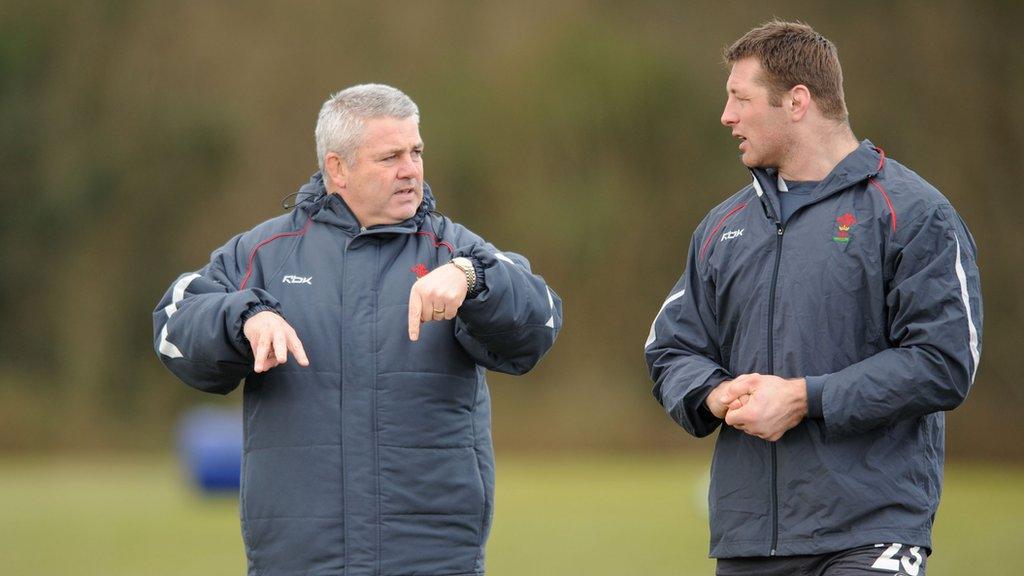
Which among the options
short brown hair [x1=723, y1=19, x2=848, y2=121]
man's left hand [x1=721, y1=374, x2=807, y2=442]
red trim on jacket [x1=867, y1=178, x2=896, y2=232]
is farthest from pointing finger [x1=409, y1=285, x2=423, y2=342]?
red trim on jacket [x1=867, y1=178, x2=896, y2=232]

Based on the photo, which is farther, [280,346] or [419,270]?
[419,270]

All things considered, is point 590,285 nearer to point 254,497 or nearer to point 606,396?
point 606,396

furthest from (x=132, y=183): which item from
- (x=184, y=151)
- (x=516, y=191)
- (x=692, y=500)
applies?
(x=692, y=500)

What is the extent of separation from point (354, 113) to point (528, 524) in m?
6.84

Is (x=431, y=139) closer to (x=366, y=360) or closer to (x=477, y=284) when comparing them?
(x=366, y=360)

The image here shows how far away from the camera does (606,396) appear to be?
1761cm

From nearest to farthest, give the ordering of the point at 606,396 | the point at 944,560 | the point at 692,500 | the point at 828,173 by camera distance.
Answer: the point at 828,173, the point at 944,560, the point at 692,500, the point at 606,396

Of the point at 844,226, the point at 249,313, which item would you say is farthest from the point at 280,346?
the point at 844,226

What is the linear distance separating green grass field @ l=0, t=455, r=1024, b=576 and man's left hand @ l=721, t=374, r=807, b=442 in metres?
→ 4.92

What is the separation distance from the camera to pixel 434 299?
3.26 metres

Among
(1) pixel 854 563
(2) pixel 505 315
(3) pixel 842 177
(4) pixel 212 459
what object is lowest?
(4) pixel 212 459

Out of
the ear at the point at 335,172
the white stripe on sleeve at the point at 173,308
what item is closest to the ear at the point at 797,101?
the ear at the point at 335,172

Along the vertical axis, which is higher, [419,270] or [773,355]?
[419,270]

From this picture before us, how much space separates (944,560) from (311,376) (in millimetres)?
5628
